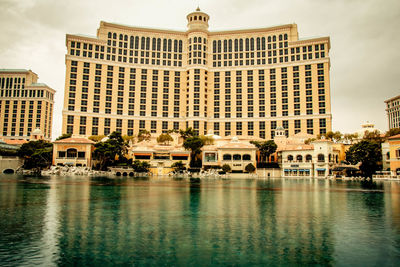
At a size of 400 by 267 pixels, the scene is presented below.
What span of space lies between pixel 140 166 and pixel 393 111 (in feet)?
466

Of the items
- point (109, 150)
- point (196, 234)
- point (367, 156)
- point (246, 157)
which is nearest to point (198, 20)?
point (246, 157)

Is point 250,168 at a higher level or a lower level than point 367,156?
lower

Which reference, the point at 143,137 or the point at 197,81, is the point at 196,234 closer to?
the point at 143,137

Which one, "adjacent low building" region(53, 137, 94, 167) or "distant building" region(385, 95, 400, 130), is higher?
"distant building" region(385, 95, 400, 130)

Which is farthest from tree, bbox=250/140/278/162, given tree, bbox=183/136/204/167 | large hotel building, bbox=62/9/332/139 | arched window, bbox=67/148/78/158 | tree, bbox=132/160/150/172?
arched window, bbox=67/148/78/158

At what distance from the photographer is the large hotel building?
122 m

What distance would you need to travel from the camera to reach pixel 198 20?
135000 millimetres

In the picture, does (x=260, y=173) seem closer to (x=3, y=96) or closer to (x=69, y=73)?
(x=69, y=73)

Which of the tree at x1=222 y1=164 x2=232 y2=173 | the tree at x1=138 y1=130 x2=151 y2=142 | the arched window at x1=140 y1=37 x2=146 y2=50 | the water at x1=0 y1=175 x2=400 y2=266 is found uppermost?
the arched window at x1=140 y1=37 x2=146 y2=50

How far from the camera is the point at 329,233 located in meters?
19.5

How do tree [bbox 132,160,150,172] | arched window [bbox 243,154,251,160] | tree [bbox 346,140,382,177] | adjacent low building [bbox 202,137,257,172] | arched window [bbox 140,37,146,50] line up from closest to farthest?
tree [bbox 346,140,382,177] < tree [bbox 132,160,150,172] < adjacent low building [bbox 202,137,257,172] < arched window [bbox 243,154,251,160] < arched window [bbox 140,37,146,50]

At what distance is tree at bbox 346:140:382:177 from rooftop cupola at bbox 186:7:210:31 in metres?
82.3

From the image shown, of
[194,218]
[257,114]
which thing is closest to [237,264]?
[194,218]

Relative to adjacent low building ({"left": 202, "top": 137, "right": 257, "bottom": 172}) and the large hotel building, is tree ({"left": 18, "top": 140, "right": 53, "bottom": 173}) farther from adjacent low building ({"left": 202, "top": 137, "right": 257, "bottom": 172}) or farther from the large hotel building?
adjacent low building ({"left": 202, "top": 137, "right": 257, "bottom": 172})
